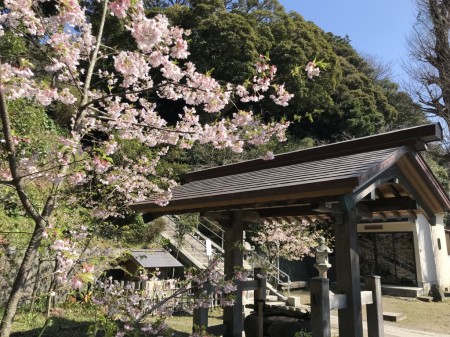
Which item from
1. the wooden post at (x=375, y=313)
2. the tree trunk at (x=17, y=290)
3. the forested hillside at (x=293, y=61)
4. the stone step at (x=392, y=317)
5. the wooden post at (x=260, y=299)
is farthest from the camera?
the forested hillside at (x=293, y=61)

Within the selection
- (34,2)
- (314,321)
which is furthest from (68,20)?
(314,321)

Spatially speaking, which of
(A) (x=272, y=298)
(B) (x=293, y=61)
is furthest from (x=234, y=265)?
(B) (x=293, y=61)

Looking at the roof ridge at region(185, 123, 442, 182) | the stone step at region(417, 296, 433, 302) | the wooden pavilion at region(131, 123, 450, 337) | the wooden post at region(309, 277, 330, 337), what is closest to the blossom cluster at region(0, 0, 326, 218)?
the wooden pavilion at region(131, 123, 450, 337)

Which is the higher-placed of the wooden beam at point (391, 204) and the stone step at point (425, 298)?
the wooden beam at point (391, 204)

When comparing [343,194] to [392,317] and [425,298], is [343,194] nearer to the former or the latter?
[392,317]

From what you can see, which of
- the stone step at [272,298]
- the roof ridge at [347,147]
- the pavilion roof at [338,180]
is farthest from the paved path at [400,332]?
the roof ridge at [347,147]

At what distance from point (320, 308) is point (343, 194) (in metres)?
1.29

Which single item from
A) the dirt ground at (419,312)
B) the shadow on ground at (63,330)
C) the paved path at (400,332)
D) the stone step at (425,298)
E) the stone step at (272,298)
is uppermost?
the stone step at (272,298)

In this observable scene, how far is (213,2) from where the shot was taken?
21484 millimetres

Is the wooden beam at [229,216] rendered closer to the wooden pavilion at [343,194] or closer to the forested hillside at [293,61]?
the wooden pavilion at [343,194]

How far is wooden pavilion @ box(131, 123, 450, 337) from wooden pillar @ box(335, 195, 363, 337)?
0.01 meters

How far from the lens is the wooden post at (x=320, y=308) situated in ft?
12.5

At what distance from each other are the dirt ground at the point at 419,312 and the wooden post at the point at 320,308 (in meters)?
6.57

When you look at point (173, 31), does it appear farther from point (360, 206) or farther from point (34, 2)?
point (360, 206)
